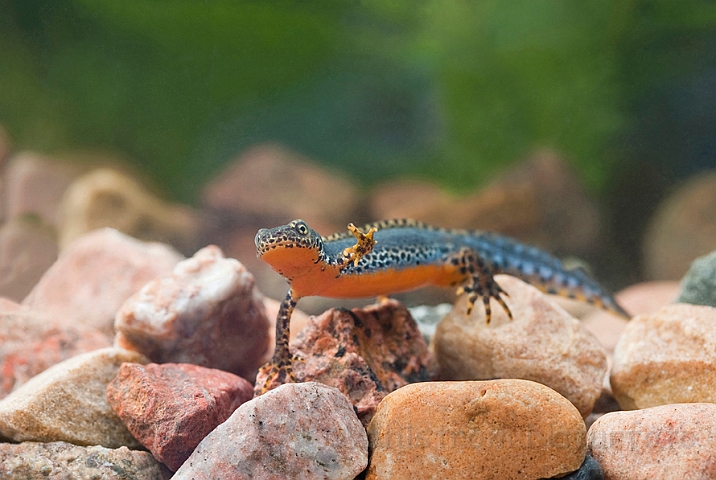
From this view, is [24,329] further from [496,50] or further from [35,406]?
[496,50]

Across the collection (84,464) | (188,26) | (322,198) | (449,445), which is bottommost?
(449,445)

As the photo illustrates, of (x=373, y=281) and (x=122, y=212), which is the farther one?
(x=122, y=212)

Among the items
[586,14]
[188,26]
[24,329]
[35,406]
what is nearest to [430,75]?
[586,14]

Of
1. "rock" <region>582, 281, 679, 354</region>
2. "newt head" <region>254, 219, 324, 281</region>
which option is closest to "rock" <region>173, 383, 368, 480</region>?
"newt head" <region>254, 219, 324, 281</region>

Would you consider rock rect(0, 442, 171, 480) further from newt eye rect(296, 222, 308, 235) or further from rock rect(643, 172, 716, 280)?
rock rect(643, 172, 716, 280)

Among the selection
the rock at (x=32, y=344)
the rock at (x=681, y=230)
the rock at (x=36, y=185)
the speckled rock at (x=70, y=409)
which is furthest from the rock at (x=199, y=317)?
the rock at (x=681, y=230)

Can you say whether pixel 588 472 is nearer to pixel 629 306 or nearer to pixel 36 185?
pixel 629 306

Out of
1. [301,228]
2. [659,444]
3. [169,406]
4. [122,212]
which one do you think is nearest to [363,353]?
[301,228]
